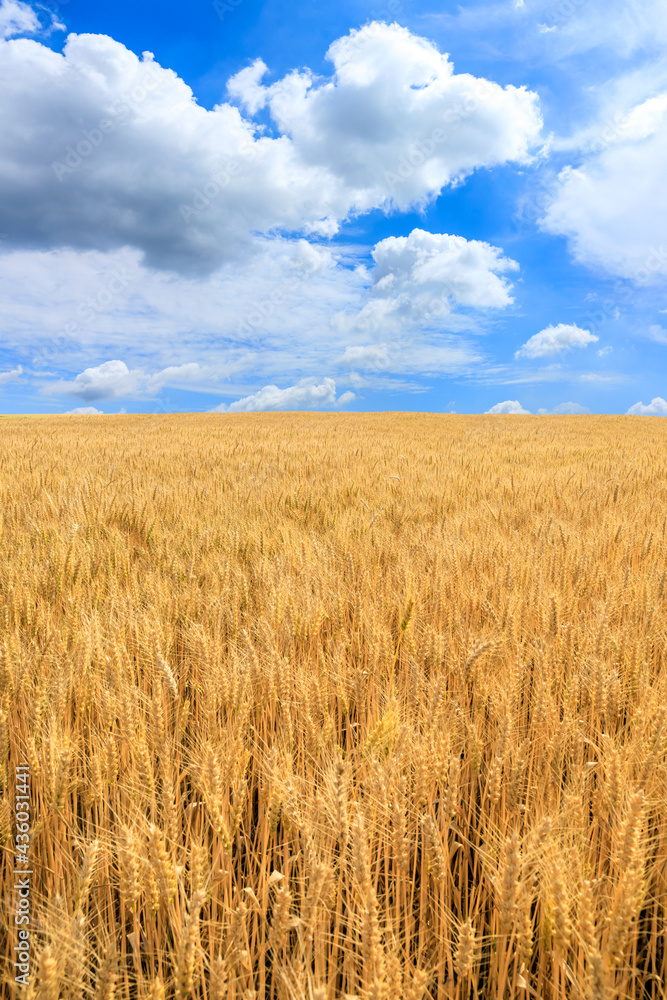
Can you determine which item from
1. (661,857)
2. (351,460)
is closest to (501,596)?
(661,857)

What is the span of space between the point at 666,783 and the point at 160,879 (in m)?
1.09

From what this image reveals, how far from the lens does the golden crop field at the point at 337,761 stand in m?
0.82

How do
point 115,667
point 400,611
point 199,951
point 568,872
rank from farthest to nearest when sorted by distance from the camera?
point 400,611, point 115,667, point 568,872, point 199,951

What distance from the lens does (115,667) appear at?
1424 mm

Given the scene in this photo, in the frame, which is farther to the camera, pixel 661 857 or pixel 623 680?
pixel 623 680

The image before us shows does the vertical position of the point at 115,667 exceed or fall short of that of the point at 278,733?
it exceeds it

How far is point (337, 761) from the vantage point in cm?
102

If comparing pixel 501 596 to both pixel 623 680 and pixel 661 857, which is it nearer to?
pixel 623 680

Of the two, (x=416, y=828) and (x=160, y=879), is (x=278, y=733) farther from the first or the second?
(x=160, y=879)

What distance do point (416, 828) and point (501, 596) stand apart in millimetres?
1100

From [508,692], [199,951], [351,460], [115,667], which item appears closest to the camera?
[199,951]

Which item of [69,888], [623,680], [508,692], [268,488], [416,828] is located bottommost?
[69,888]

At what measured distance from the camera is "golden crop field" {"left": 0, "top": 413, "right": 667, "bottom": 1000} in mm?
817

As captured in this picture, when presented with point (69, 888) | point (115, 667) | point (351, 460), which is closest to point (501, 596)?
point (115, 667)
